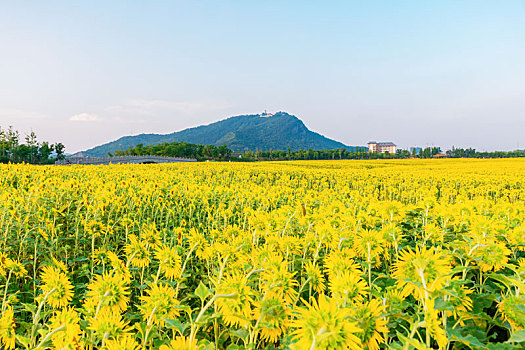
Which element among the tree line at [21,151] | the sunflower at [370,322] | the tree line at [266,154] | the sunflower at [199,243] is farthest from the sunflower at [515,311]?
the tree line at [266,154]

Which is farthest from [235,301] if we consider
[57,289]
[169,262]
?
[57,289]

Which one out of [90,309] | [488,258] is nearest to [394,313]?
[488,258]

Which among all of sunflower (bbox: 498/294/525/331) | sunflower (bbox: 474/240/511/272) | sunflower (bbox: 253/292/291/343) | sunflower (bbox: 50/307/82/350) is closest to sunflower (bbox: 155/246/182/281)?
sunflower (bbox: 50/307/82/350)

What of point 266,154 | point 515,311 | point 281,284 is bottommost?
point 515,311

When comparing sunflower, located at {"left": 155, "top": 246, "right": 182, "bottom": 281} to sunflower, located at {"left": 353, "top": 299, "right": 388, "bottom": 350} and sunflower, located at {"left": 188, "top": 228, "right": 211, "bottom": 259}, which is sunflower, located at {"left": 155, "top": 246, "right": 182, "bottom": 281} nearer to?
sunflower, located at {"left": 188, "top": 228, "right": 211, "bottom": 259}

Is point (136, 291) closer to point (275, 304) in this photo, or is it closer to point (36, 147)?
point (275, 304)

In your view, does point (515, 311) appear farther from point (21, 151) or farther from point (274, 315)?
point (21, 151)

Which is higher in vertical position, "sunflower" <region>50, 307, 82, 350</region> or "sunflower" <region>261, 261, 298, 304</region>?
"sunflower" <region>261, 261, 298, 304</region>

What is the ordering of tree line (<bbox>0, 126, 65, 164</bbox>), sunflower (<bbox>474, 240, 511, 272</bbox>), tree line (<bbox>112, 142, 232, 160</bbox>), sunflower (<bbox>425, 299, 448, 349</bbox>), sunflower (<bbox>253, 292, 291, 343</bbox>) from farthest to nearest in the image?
tree line (<bbox>112, 142, 232, 160</bbox>), tree line (<bbox>0, 126, 65, 164</bbox>), sunflower (<bbox>474, 240, 511, 272</bbox>), sunflower (<bbox>253, 292, 291, 343</bbox>), sunflower (<bbox>425, 299, 448, 349</bbox>)

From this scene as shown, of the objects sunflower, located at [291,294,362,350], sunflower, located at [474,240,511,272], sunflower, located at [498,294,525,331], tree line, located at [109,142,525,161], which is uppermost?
tree line, located at [109,142,525,161]

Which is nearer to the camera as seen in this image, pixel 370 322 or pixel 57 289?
pixel 370 322

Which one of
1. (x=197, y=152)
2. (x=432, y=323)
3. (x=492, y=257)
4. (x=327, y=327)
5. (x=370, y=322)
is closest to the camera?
(x=327, y=327)

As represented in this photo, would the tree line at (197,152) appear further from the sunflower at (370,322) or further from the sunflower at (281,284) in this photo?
the sunflower at (370,322)

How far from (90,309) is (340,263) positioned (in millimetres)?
1231
